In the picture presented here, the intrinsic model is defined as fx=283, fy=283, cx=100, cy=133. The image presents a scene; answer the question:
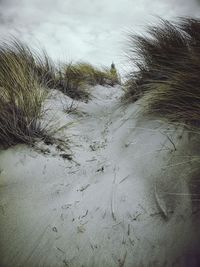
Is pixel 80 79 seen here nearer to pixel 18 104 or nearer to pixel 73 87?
pixel 73 87

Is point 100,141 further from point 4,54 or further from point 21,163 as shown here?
point 4,54

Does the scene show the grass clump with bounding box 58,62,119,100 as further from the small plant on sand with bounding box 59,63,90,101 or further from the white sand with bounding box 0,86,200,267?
the white sand with bounding box 0,86,200,267

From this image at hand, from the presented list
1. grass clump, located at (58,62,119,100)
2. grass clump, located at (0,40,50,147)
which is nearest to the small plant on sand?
grass clump, located at (58,62,119,100)

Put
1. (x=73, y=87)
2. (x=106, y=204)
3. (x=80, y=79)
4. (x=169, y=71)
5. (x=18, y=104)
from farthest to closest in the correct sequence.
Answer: (x=80, y=79)
(x=73, y=87)
(x=169, y=71)
(x=18, y=104)
(x=106, y=204)

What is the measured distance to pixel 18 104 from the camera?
6.75ft

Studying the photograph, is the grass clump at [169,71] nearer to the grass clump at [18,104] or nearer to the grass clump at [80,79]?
the grass clump at [80,79]

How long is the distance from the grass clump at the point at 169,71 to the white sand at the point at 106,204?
14cm

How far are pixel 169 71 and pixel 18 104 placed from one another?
46.7 inches

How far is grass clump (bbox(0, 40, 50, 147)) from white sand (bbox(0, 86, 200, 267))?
11 centimetres

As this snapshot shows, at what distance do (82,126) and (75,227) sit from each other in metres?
1.15

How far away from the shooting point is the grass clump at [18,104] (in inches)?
73.3

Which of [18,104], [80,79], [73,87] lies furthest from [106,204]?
[80,79]

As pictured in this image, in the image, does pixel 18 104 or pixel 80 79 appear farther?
pixel 80 79

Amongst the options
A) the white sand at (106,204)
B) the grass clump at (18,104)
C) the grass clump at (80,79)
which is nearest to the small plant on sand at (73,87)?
the grass clump at (80,79)
